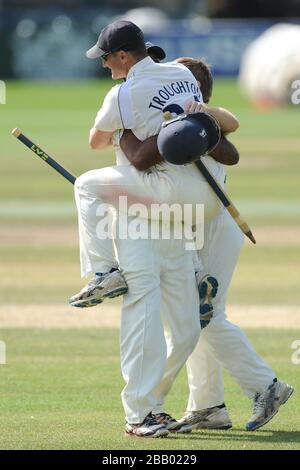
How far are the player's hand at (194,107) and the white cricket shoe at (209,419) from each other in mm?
1879

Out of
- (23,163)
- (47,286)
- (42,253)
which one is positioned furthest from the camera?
(23,163)

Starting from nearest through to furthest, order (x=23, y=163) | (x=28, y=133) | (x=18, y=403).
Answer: (x=18, y=403) < (x=23, y=163) < (x=28, y=133)

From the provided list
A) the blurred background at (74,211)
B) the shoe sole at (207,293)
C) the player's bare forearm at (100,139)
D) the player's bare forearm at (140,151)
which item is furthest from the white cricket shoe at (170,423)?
the player's bare forearm at (100,139)

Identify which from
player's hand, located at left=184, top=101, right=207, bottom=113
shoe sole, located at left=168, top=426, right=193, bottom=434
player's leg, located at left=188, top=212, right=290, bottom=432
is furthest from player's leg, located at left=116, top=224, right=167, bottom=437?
player's hand, located at left=184, top=101, right=207, bottom=113

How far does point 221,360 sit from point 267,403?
0.38 m

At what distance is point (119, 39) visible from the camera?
792 cm

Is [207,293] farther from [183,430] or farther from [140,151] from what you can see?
[140,151]

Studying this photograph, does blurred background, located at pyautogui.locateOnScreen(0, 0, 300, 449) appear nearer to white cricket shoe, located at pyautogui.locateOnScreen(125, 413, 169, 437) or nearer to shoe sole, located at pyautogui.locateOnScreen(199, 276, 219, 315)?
white cricket shoe, located at pyautogui.locateOnScreen(125, 413, 169, 437)

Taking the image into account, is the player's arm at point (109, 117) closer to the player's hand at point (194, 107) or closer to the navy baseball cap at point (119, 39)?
the navy baseball cap at point (119, 39)

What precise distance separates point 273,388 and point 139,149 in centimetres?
171
